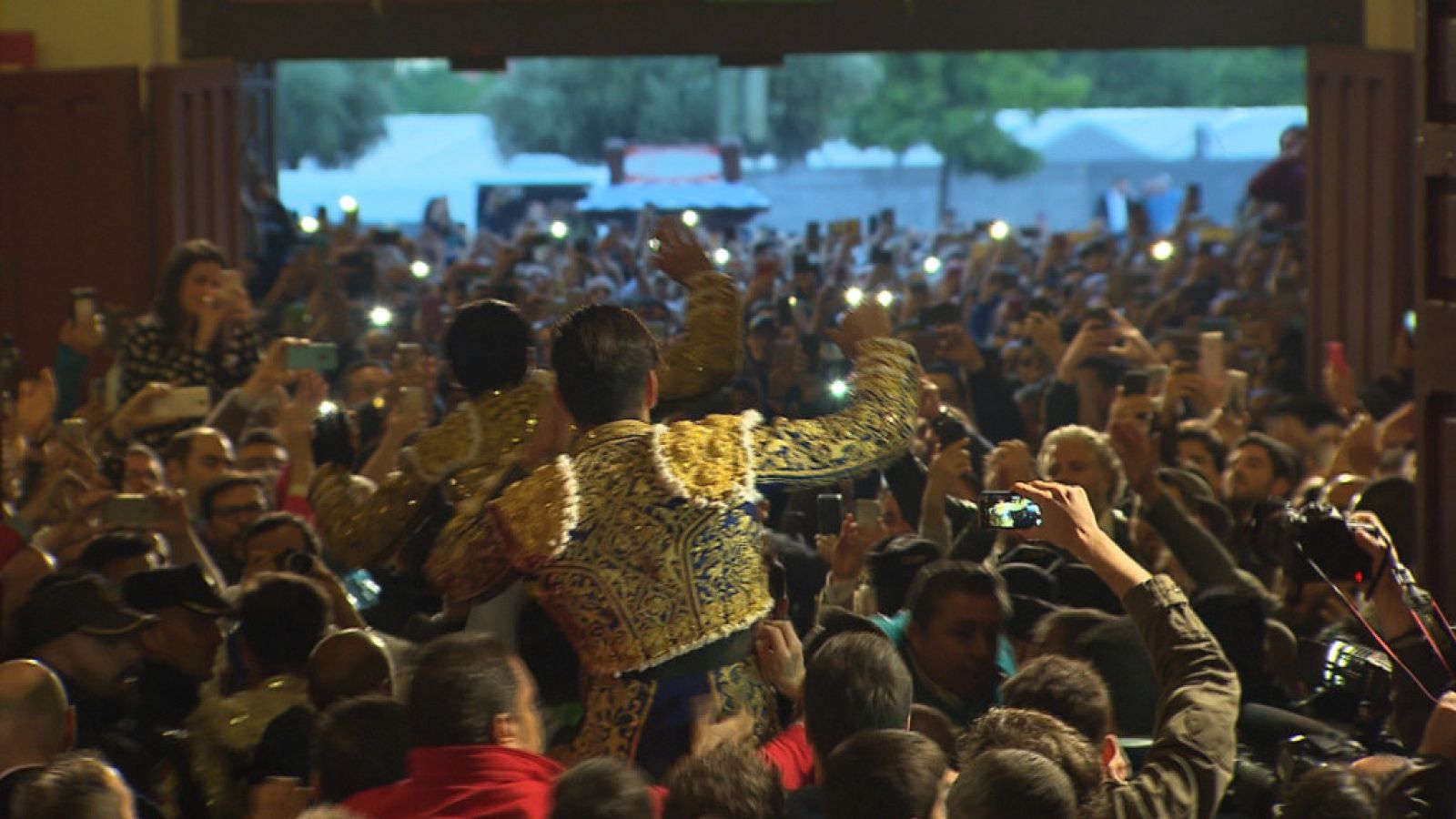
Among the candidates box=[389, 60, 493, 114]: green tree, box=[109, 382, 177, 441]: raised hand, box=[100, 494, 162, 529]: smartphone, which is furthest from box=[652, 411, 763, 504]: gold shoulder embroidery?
box=[389, 60, 493, 114]: green tree

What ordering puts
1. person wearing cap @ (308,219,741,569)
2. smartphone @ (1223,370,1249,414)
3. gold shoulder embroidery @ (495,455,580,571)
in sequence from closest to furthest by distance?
gold shoulder embroidery @ (495,455,580,571)
person wearing cap @ (308,219,741,569)
smartphone @ (1223,370,1249,414)

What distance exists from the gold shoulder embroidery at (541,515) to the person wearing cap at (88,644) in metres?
1.24

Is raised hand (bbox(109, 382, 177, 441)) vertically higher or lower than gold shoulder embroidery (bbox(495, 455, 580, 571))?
lower

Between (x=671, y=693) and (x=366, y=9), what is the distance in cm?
895

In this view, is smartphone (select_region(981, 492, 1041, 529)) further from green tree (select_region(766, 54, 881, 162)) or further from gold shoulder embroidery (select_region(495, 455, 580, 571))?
green tree (select_region(766, 54, 881, 162))

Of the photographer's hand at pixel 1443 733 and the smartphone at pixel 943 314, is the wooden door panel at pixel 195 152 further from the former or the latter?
the photographer's hand at pixel 1443 733

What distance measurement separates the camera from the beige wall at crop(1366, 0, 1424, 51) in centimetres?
1346

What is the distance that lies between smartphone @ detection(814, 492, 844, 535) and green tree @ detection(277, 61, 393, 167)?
42.9m

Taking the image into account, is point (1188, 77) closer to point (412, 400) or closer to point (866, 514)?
point (412, 400)

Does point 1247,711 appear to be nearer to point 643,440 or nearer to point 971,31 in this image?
point 643,440

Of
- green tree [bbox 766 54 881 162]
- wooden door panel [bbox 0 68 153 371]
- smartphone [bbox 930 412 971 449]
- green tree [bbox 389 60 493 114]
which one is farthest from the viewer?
green tree [bbox 389 60 493 114]

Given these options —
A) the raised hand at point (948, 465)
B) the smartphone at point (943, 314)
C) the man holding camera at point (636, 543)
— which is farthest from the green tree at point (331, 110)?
the man holding camera at point (636, 543)

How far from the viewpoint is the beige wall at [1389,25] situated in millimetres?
13461

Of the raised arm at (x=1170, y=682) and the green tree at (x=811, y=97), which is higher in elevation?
the green tree at (x=811, y=97)
